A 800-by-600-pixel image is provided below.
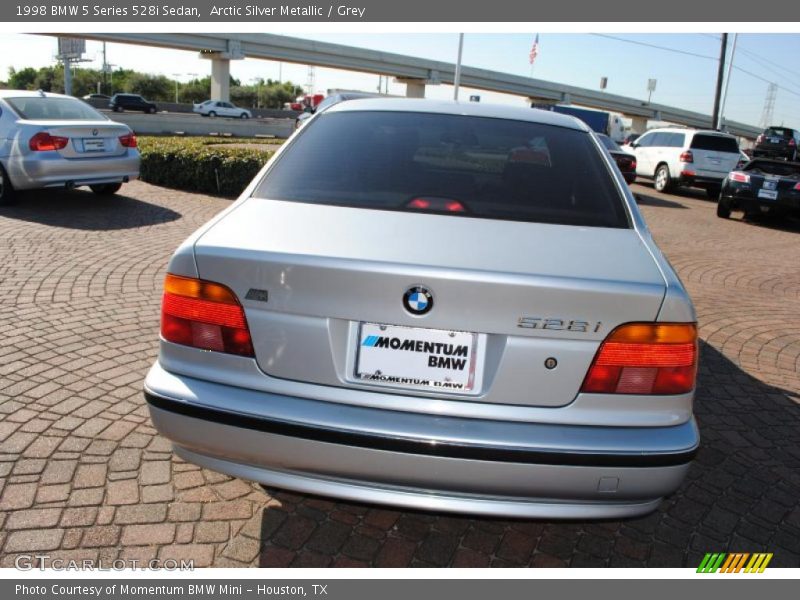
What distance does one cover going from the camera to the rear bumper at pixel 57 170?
850 centimetres

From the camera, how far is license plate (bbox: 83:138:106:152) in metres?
8.84

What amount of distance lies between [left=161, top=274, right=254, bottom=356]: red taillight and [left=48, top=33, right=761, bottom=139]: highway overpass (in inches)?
2120

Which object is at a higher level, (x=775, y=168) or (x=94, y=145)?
(x=775, y=168)

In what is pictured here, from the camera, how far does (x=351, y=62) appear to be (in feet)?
205

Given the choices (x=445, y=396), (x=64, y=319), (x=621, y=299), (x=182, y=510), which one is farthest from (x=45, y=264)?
(x=621, y=299)

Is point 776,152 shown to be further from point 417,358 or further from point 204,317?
point 204,317

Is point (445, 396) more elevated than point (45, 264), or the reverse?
point (445, 396)

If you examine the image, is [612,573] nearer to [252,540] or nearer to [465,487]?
[465,487]

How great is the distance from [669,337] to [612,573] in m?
1.07

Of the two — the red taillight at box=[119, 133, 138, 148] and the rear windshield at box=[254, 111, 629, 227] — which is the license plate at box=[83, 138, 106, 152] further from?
the rear windshield at box=[254, 111, 629, 227]

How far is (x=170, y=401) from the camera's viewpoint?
221 cm

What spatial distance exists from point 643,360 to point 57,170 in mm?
8624

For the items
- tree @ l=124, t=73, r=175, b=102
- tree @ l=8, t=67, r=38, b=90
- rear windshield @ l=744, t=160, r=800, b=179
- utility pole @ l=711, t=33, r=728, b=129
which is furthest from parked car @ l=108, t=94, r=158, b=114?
tree @ l=8, t=67, r=38, b=90

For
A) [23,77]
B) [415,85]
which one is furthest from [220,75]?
[23,77]
